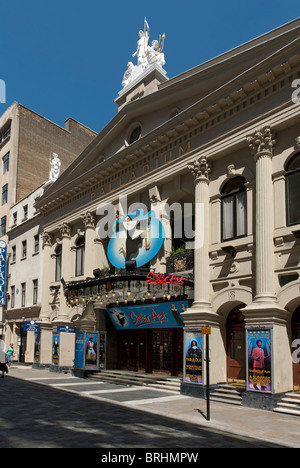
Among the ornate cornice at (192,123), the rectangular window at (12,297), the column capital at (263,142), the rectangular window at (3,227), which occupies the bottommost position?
the rectangular window at (12,297)

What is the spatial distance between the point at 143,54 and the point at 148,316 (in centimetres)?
1645

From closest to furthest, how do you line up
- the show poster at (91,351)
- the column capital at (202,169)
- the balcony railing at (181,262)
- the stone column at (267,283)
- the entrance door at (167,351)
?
1. the stone column at (267,283)
2. the column capital at (202,169)
3. the balcony railing at (181,262)
4. the entrance door at (167,351)
5. the show poster at (91,351)

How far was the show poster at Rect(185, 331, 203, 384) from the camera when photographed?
1877 centimetres

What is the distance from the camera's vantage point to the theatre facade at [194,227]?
56.1 feet

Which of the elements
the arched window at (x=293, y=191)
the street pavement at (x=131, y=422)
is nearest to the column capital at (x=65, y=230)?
A: the street pavement at (x=131, y=422)

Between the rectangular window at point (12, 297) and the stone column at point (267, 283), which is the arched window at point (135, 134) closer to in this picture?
the stone column at point (267, 283)

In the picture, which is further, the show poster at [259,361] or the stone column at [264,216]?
the stone column at [264,216]

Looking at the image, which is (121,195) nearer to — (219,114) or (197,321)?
(219,114)

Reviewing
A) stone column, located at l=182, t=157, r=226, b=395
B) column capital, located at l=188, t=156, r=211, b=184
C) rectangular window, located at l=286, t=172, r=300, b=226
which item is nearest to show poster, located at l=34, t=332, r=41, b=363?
stone column, located at l=182, t=157, r=226, b=395

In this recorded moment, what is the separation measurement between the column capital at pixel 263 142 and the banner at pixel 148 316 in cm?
760

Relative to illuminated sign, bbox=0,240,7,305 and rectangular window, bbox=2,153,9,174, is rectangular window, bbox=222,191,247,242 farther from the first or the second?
rectangular window, bbox=2,153,9,174

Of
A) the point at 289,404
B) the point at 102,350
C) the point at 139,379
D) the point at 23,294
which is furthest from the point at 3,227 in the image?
the point at 289,404

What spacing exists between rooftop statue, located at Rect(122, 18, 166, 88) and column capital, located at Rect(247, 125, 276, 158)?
1178 cm
